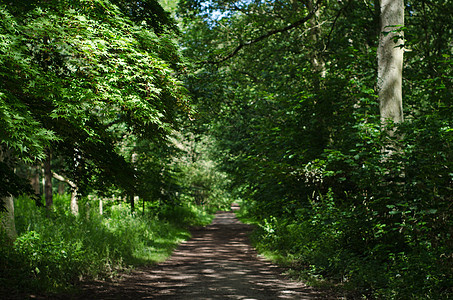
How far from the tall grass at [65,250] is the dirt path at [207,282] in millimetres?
520

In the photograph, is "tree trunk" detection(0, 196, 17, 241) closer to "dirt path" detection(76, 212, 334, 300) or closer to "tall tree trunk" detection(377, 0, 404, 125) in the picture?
"dirt path" detection(76, 212, 334, 300)

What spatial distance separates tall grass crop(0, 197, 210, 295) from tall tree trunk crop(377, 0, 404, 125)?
23.7 ft

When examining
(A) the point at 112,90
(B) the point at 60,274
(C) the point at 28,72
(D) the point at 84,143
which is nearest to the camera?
(C) the point at 28,72

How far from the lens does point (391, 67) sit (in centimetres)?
804

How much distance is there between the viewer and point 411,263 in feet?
18.4

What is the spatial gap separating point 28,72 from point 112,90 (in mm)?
1192

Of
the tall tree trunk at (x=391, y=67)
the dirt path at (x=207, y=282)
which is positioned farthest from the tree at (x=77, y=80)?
the tall tree trunk at (x=391, y=67)

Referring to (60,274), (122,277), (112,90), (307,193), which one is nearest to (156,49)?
(112,90)

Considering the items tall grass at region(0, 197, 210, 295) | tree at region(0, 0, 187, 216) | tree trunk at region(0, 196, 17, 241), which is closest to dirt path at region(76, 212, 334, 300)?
tall grass at region(0, 197, 210, 295)

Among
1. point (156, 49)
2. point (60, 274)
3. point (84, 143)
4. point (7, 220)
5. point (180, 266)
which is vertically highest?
point (156, 49)

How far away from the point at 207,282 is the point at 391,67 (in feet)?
20.6

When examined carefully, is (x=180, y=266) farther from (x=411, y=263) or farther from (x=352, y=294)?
(x=411, y=263)

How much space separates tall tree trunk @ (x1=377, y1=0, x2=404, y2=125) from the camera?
→ 26.2 ft

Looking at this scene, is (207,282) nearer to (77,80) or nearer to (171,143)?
(171,143)
